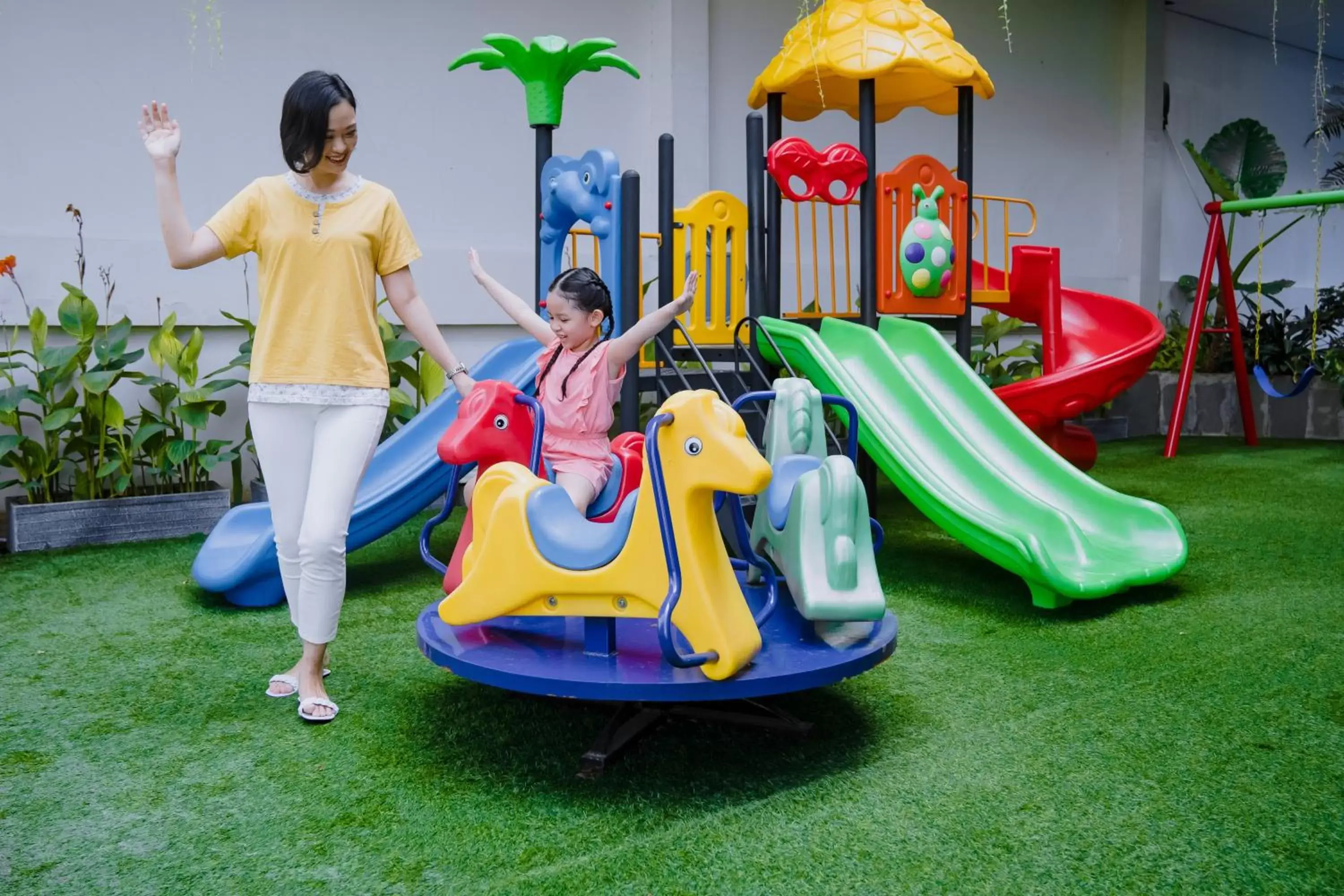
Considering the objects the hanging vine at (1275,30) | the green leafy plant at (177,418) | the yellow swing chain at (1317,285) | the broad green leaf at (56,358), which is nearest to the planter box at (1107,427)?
the yellow swing chain at (1317,285)

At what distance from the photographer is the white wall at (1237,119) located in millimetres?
10719

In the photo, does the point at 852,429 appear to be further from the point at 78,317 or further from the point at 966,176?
the point at 78,317

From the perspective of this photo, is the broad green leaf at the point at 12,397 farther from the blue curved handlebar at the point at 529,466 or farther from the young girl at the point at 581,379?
the blue curved handlebar at the point at 529,466

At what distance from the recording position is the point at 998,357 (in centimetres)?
780

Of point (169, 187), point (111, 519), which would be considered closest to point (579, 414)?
point (169, 187)

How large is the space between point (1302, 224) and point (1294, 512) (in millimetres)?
8625

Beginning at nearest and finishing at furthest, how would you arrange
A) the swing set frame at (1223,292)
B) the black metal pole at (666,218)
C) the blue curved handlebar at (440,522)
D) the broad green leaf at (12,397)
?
the blue curved handlebar at (440,522) → the black metal pole at (666,218) → the broad green leaf at (12,397) → the swing set frame at (1223,292)

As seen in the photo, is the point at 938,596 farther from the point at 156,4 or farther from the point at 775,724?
the point at 156,4

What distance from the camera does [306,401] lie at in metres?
2.65

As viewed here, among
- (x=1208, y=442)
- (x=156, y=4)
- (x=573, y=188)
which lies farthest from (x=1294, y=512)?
(x=156, y=4)

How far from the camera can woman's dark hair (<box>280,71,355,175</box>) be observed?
2539 mm

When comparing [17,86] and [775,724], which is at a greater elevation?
[17,86]

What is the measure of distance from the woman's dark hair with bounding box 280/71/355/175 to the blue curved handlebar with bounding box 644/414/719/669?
41.5 inches

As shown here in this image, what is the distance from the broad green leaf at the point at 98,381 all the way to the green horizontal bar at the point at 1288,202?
668 cm
